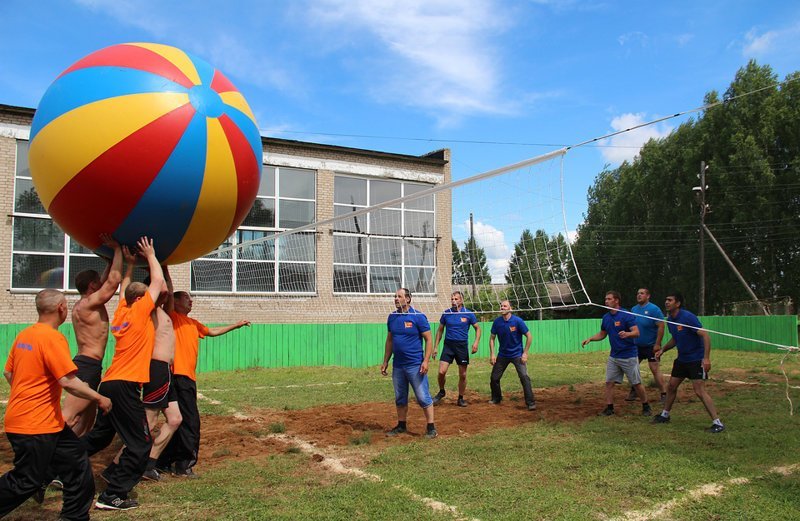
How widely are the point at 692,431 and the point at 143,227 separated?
6430 millimetres

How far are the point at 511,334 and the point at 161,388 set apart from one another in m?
5.66

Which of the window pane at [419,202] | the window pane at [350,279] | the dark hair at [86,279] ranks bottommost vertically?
the dark hair at [86,279]

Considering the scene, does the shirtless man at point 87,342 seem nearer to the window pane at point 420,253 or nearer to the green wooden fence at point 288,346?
the green wooden fence at point 288,346

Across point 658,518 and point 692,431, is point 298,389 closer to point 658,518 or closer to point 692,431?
point 692,431

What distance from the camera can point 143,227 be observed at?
439 cm

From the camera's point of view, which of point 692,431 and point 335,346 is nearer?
point 692,431

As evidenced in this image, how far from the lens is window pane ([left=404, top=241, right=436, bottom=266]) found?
2126cm

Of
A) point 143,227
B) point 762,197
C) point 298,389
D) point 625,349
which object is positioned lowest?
point 298,389

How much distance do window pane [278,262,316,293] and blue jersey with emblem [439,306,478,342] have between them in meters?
10.6

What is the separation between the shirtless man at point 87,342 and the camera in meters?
4.99

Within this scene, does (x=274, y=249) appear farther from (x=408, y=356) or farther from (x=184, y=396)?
(x=184, y=396)

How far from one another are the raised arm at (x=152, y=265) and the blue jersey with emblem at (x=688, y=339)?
5808mm

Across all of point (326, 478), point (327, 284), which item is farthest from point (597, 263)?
point (326, 478)

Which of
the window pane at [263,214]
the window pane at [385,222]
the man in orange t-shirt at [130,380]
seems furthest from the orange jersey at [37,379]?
the window pane at [385,222]
